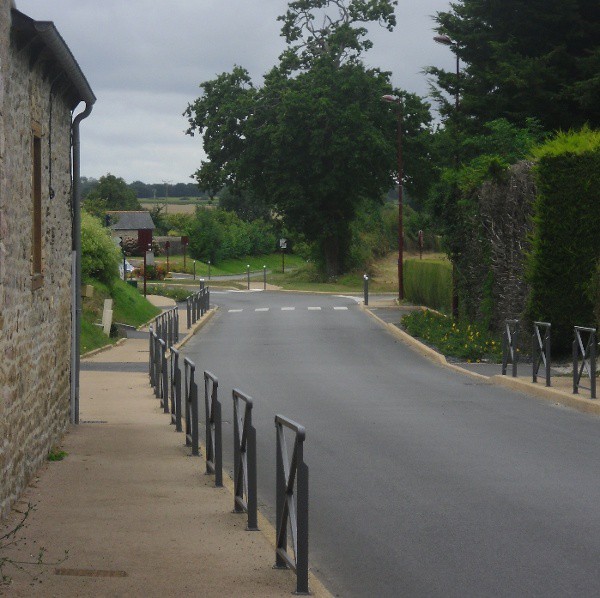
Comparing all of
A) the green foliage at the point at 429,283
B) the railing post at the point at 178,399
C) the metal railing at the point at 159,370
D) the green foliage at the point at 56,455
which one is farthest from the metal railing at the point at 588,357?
the green foliage at the point at 429,283

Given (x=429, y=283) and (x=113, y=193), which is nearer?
(x=429, y=283)

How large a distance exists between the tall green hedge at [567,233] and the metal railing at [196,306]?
15.0 metres

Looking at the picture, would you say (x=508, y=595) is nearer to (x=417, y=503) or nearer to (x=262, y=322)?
(x=417, y=503)

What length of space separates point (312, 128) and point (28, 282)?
168 ft

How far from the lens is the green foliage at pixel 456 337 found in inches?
976

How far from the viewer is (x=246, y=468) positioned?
859 centimetres

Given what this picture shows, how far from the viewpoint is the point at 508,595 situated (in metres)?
6.68

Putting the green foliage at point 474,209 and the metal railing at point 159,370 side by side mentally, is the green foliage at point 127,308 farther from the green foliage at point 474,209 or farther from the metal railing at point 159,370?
the metal railing at point 159,370

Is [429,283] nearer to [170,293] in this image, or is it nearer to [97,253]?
[97,253]

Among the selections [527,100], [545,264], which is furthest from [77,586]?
[527,100]

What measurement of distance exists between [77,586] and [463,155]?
32.2 metres

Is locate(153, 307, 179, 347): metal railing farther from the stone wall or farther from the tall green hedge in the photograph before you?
the stone wall

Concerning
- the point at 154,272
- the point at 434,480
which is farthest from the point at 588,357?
the point at 154,272

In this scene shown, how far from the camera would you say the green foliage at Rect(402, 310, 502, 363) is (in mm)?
24781
